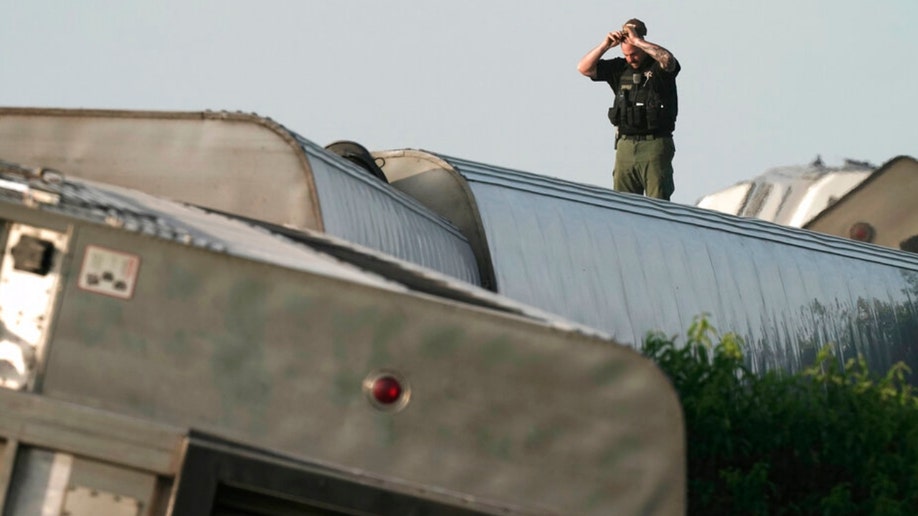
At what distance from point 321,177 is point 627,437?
133 inches

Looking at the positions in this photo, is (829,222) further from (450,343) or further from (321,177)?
(450,343)

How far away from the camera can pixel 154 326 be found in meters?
6.06

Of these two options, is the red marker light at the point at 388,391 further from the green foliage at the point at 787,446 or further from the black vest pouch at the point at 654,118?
the black vest pouch at the point at 654,118

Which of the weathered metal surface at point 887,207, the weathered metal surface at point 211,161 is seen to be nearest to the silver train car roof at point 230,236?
the weathered metal surface at point 211,161

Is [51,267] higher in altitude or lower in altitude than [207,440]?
higher

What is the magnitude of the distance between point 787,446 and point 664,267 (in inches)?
116

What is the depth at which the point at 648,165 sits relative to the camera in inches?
586

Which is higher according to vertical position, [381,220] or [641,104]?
[641,104]

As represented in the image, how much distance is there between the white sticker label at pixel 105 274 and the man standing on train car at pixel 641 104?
28.7ft

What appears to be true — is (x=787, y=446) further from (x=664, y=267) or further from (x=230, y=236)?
(x=230, y=236)

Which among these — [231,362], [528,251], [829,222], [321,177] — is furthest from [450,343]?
[829,222]

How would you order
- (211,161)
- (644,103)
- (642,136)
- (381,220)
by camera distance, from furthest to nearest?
(642,136) < (644,103) < (381,220) < (211,161)

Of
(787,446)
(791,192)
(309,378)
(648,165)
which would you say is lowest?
(309,378)

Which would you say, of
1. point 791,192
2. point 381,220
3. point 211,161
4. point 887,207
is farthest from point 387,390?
point 791,192
